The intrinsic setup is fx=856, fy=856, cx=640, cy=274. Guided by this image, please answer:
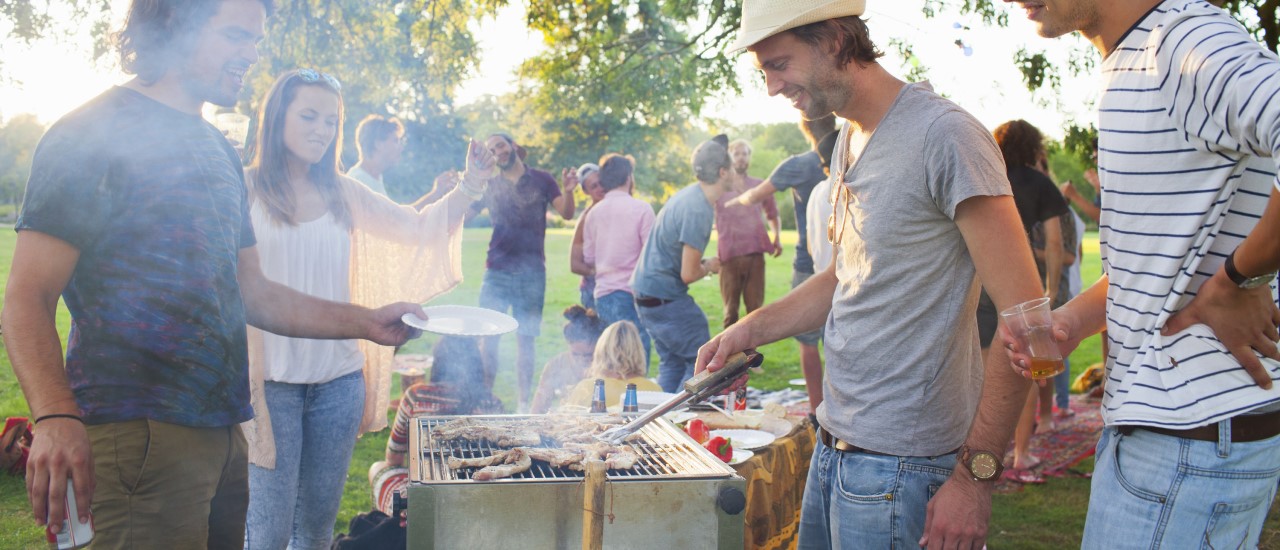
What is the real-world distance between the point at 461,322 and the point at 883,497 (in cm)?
162

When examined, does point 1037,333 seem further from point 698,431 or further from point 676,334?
point 676,334

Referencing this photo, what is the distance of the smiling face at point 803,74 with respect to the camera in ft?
6.75

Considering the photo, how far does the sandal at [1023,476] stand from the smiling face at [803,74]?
13.8ft

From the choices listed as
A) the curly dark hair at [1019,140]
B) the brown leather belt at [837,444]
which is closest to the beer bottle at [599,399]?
the brown leather belt at [837,444]

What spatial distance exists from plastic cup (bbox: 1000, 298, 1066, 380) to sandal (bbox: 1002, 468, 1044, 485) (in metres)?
4.22

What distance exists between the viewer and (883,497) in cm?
198

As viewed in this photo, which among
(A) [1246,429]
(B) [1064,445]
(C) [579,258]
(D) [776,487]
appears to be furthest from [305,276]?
(B) [1064,445]

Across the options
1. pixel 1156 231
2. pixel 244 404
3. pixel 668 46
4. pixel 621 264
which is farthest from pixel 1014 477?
pixel 668 46

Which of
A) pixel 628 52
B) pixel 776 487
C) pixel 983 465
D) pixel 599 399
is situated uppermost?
pixel 628 52

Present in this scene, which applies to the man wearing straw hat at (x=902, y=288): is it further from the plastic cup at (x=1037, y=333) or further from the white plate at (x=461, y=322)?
the white plate at (x=461, y=322)

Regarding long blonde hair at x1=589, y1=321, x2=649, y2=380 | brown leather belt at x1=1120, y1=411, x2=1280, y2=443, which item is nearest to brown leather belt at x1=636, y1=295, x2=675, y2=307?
long blonde hair at x1=589, y1=321, x2=649, y2=380

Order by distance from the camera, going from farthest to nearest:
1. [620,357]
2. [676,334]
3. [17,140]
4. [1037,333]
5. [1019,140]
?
1. [17,140]
2. [676,334]
3. [1019,140]
4. [620,357]
5. [1037,333]

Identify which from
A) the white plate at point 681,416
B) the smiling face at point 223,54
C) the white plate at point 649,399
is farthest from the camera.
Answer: the white plate at point 681,416

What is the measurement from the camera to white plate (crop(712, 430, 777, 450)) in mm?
3475
